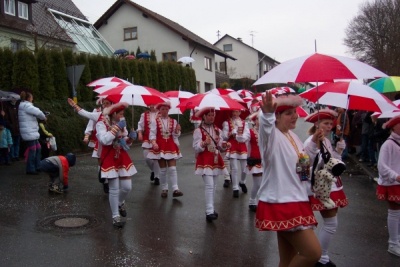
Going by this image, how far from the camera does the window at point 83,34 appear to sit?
31.9 metres

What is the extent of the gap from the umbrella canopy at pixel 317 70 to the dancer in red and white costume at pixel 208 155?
298 centimetres

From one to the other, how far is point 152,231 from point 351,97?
337cm

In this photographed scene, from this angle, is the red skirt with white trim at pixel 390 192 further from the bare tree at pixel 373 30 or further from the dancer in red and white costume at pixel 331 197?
the bare tree at pixel 373 30

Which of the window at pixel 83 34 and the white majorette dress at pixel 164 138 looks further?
the window at pixel 83 34

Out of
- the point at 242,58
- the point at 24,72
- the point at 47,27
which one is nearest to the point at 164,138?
the point at 24,72

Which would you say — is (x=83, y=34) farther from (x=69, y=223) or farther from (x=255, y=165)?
(x=69, y=223)

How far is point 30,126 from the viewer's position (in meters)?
10.5

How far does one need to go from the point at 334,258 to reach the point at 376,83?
423cm

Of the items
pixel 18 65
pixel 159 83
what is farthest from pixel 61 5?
pixel 18 65

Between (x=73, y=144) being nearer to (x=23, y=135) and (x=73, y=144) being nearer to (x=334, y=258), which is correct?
(x=23, y=135)

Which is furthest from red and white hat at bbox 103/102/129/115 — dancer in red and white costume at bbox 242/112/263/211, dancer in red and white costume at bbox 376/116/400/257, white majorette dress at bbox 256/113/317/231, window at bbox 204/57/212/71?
window at bbox 204/57/212/71

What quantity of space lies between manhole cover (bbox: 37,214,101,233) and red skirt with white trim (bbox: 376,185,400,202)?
13.5 ft

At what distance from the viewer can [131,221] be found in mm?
6801

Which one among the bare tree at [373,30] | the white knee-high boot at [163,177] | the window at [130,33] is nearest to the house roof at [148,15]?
the window at [130,33]
